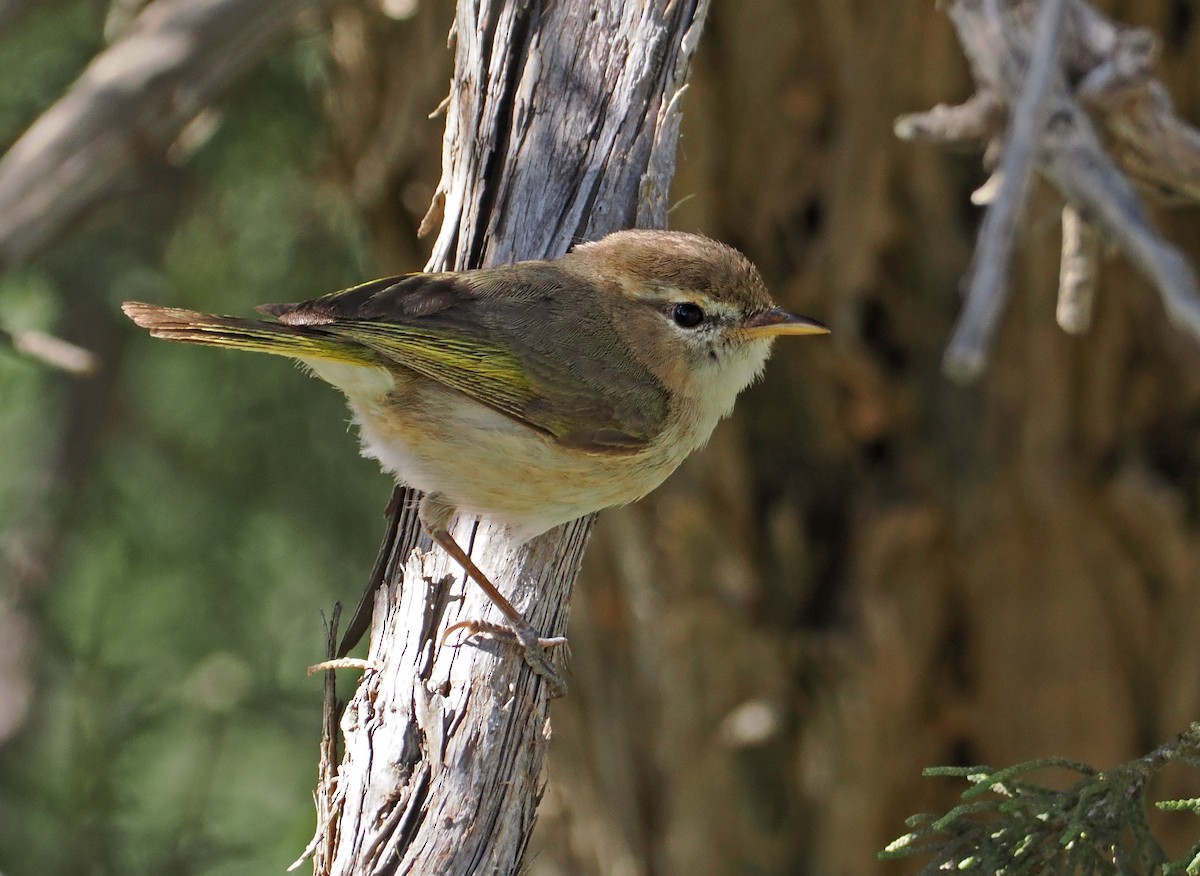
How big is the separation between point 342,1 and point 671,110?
213 cm

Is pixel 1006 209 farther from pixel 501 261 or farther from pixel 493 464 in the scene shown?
pixel 501 261

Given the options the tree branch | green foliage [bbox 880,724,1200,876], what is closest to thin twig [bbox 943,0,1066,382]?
green foliage [bbox 880,724,1200,876]

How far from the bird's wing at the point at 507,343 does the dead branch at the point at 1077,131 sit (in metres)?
1.12

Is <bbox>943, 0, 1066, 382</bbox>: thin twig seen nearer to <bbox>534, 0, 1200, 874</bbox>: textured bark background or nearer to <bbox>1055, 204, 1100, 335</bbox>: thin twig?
<bbox>1055, 204, 1100, 335</bbox>: thin twig

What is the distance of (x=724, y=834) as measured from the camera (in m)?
5.54

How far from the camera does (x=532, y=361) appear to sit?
3.62 m

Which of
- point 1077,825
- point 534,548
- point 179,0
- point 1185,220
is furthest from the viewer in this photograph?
point 1185,220

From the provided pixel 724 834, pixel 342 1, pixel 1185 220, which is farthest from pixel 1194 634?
pixel 342 1

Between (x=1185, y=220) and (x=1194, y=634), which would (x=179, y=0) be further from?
(x=1194, y=634)

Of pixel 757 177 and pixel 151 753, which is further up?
pixel 757 177

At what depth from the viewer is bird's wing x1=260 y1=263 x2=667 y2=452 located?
3.45m

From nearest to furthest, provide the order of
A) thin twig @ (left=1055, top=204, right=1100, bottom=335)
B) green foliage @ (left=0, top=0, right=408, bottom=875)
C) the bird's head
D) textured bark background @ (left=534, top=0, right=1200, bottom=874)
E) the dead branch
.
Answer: the dead branch → thin twig @ (left=1055, top=204, right=1100, bottom=335) → the bird's head → textured bark background @ (left=534, top=0, right=1200, bottom=874) → green foliage @ (left=0, top=0, right=408, bottom=875)

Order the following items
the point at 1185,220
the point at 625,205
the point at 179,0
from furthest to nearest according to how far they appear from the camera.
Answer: the point at 1185,220 < the point at 179,0 < the point at 625,205

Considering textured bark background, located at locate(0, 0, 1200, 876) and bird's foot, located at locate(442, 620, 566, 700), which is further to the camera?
textured bark background, located at locate(0, 0, 1200, 876)
